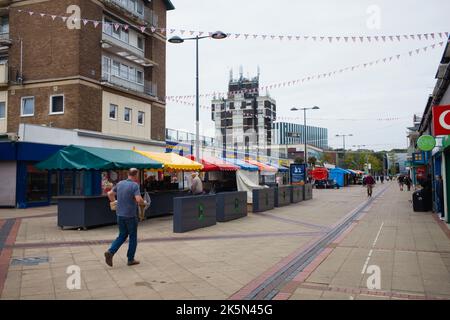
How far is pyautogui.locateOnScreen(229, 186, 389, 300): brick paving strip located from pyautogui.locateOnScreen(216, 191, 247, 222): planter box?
4464 mm

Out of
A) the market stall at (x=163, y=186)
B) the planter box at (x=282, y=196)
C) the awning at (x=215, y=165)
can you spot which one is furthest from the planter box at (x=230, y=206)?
the planter box at (x=282, y=196)

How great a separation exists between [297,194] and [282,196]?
3166 mm

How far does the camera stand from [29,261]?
822 centimetres

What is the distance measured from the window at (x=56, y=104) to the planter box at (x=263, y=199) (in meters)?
15.3

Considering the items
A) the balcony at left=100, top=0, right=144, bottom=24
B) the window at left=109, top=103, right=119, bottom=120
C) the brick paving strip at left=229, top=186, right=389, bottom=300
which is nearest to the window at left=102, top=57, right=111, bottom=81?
the window at left=109, top=103, right=119, bottom=120

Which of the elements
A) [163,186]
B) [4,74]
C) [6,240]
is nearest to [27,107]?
[4,74]

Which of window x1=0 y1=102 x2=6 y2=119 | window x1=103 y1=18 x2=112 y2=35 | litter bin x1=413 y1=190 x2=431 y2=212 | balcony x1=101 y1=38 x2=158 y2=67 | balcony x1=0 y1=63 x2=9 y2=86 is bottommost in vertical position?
litter bin x1=413 y1=190 x2=431 y2=212

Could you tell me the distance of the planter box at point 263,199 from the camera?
1850 cm

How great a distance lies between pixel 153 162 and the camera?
15617 mm

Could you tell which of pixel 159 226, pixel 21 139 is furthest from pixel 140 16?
pixel 159 226

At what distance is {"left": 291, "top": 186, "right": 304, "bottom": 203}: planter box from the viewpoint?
24.1 metres

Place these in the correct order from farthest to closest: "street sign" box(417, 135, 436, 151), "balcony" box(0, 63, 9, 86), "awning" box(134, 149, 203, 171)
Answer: "balcony" box(0, 63, 9, 86)
"awning" box(134, 149, 203, 171)
"street sign" box(417, 135, 436, 151)

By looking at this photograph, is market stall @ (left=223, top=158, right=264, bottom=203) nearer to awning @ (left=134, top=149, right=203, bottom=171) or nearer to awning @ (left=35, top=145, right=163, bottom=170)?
awning @ (left=134, top=149, right=203, bottom=171)
